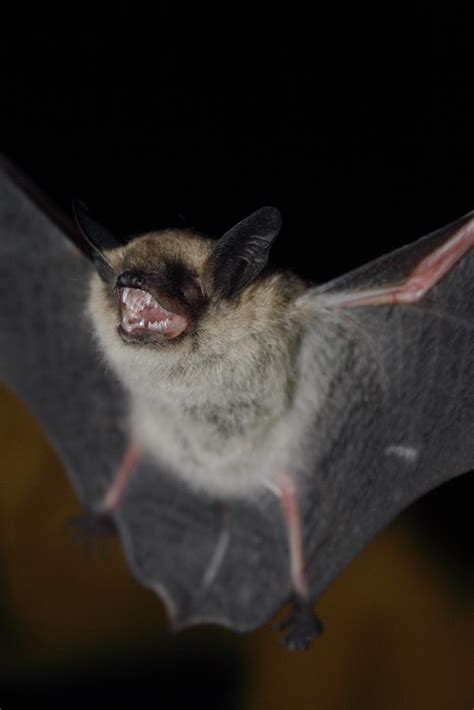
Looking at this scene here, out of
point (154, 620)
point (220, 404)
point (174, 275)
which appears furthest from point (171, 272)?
point (154, 620)

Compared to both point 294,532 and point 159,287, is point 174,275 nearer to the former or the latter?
point 159,287

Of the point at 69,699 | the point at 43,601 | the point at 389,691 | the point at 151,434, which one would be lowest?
the point at 389,691

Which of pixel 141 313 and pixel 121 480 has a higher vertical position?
pixel 141 313

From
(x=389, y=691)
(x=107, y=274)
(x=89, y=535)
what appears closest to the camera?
(x=107, y=274)

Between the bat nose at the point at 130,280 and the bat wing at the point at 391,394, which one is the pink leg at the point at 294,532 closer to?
the bat wing at the point at 391,394

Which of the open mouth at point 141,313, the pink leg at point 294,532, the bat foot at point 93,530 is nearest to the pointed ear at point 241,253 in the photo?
the open mouth at point 141,313

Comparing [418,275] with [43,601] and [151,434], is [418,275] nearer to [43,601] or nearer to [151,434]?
[151,434]

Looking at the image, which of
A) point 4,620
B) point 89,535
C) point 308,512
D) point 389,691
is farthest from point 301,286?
point 4,620
